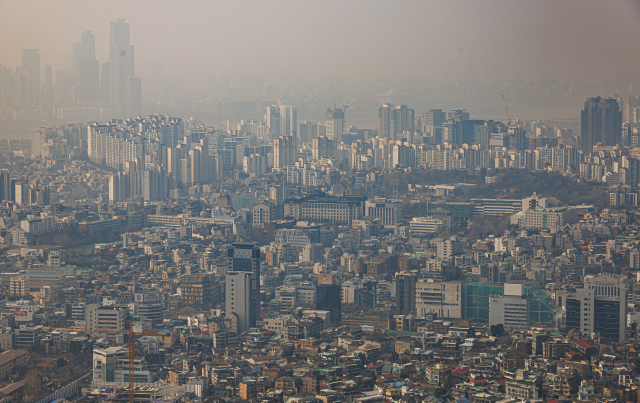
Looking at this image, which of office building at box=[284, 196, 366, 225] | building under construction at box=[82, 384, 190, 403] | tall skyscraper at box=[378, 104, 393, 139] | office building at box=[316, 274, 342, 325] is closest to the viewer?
building under construction at box=[82, 384, 190, 403]

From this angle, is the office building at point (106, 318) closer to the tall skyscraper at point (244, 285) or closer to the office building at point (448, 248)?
the tall skyscraper at point (244, 285)

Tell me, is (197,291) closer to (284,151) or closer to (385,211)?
(385,211)

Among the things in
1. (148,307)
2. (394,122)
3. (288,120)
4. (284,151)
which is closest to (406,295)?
(148,307)

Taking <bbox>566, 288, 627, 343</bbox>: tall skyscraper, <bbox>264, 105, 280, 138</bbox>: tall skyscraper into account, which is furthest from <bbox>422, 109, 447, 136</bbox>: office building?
<bbox>566, 288, 627, 343</bbox>: tall skyscraper

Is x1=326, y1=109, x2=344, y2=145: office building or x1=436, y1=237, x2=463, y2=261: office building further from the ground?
x1=326, y1=109, x2=344, y2=145: office building

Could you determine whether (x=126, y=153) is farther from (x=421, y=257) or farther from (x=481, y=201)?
(x=421, y=257)

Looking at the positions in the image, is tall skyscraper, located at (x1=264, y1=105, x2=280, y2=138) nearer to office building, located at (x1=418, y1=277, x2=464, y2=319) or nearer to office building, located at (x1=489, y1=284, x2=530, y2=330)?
office building, located at (x1=418, y1=277, x2=464, y2=319)

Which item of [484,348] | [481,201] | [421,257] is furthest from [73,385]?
[481,201]
